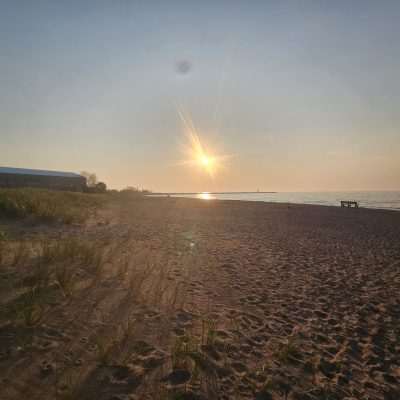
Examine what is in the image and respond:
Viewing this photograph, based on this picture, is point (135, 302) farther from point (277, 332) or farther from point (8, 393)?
point (277, 332)

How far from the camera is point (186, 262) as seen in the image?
24.0 ft

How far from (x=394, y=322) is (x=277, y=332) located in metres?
2.51

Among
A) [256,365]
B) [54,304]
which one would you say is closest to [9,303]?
[54,304]

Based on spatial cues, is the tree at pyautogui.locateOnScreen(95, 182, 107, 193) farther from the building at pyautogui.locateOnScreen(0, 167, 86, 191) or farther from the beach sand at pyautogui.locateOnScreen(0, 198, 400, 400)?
the beach sand at pyautogui.locateOnScreen(0, 198, 400, 400)

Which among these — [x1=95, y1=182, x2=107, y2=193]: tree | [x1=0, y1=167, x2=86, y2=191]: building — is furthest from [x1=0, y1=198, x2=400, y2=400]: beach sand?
[x1=95, y1=182, x2=107, y2=193]: tree

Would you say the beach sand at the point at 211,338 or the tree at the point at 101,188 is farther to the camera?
the tree at the point at 101,188

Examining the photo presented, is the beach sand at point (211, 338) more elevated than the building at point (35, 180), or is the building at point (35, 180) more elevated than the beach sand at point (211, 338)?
the building at point (35, 180)

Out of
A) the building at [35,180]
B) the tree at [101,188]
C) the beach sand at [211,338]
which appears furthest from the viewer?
the tree at [101,188]

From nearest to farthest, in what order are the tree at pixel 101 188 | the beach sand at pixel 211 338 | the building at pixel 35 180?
the beach sand at pixel 211 338, the building at pixel 35 180, the tree at pixel 101 188

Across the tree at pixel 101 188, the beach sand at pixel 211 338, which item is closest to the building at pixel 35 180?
the tree at pixel 101 188

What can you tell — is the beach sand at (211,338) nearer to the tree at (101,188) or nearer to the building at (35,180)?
the building at (35,180)

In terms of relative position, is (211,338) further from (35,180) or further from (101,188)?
(101,188)

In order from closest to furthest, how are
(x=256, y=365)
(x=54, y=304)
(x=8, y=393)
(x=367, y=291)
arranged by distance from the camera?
(x=8, y=393)
(x=256, y=365)
(x=54, y=304)
(x=367, y=291)

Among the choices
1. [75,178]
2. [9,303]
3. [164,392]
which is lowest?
[164,392]
